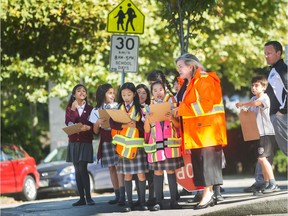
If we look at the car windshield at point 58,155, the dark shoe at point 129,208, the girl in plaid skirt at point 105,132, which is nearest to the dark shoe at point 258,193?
the dark shoe at point 129,208

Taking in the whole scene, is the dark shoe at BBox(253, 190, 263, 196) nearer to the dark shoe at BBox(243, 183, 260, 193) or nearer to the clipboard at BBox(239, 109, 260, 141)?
the dark shoe at BBox(243, 183, 260, 193)

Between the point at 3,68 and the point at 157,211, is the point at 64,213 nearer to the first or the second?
the point at 157,211

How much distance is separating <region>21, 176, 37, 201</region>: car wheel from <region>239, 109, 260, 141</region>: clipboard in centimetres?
1115

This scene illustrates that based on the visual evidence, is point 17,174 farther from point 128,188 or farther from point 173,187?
point 173,187

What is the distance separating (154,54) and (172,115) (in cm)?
1701

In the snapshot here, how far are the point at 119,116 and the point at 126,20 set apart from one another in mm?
3367

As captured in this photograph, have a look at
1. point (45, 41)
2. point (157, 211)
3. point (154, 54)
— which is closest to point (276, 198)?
point (157, 211)

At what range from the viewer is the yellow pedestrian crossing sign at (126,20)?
46.3 ft

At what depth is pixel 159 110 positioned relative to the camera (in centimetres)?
1080

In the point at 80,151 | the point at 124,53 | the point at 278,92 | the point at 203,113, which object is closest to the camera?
the point at 203,113

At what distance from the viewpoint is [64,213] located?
37.9ft

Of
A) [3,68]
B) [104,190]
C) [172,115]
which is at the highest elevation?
[3,68]

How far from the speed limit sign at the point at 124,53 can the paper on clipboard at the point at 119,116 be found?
9.43 ft

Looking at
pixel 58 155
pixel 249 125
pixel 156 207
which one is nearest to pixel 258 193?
pixel 249 125
